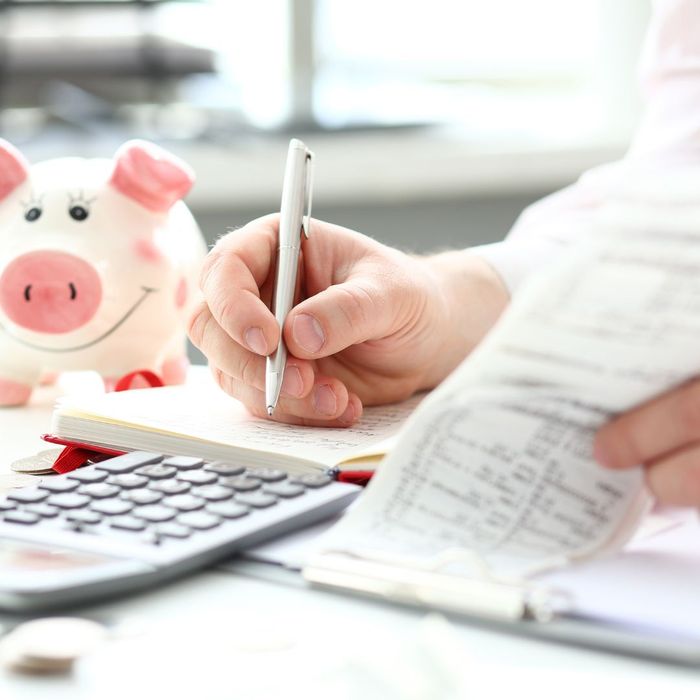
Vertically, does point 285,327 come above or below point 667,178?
below

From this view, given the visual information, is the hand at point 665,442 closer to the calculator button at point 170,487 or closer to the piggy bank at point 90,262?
the calculator button at point 170,487

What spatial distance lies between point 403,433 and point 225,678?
0.12 meters

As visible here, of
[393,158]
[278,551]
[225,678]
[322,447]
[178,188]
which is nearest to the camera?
[225,678]

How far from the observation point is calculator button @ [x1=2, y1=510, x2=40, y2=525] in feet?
1.43

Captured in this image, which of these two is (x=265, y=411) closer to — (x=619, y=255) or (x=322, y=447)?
(x=322, y=447)

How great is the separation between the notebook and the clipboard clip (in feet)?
0.40

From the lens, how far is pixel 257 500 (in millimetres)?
453

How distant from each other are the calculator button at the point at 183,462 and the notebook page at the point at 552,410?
0.12 metres

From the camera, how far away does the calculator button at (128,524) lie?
16.6 inches

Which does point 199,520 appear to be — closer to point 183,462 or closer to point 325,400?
point 183,462

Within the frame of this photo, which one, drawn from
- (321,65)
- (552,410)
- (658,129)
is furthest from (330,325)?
(321,65)

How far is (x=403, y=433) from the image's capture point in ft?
1.35

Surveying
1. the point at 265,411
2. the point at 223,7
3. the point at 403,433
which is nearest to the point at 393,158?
the point at 223,7

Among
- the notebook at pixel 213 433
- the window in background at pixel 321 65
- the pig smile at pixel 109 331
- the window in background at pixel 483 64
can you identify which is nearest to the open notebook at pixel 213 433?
the notebook at pixel 213 433
